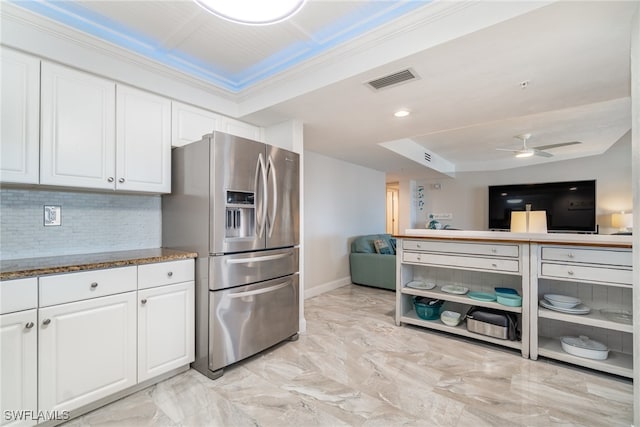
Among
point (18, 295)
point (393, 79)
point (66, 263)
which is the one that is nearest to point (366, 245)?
point (393, 79)

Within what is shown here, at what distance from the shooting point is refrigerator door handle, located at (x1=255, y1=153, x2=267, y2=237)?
2.35 metres

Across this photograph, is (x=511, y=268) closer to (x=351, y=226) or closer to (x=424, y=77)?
(x=424, y=77)

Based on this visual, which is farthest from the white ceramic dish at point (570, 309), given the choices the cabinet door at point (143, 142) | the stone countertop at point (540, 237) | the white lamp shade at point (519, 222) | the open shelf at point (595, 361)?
the cabinet door at point (143, 142)

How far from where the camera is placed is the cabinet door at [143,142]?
2113 mm

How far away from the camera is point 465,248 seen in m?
2.72

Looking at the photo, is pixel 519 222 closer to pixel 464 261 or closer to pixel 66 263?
pixel 464 261

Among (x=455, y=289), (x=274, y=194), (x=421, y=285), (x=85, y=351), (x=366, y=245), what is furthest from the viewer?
(x=366, y=245)

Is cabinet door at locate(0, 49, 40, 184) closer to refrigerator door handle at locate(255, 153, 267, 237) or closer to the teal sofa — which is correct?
refrigerator door handle at locate(255, 153, 267, 237)


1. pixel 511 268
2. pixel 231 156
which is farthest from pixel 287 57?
pixel 511 268

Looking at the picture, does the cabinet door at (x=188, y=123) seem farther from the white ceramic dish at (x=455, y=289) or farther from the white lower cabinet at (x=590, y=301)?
the white lower cabinet at (x=590, y=301)

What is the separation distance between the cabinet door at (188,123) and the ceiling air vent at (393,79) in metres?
1.51

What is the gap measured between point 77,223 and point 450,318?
131 inches

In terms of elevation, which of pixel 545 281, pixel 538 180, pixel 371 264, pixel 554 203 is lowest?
pixel 371 264

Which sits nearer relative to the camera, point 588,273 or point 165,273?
point 165,273
